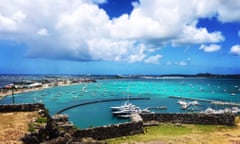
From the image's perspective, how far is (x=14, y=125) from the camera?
1280cm

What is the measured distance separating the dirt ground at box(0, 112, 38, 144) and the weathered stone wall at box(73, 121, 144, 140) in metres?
3.28

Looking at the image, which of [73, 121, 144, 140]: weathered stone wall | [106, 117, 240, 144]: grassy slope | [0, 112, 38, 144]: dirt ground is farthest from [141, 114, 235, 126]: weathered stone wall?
[0, 112, 38, 144]: dirt ground

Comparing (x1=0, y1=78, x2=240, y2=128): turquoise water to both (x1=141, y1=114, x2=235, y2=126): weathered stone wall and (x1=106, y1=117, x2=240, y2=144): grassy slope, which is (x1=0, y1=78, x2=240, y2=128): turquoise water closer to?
(x1=141, y1=114, x2=235, y2=126): weathered stone wall

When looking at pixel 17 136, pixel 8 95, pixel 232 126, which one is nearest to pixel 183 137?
pixel 232 126

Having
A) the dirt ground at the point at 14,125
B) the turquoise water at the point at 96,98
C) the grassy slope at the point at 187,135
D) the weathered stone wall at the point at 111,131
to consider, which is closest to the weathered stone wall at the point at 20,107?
the dirt ground at the point at 14,125

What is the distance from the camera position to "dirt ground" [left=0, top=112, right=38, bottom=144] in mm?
10781

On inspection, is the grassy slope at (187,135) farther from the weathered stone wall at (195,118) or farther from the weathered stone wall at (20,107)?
the weathered stone wall at (20,107)

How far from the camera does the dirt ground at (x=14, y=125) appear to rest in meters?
10.8

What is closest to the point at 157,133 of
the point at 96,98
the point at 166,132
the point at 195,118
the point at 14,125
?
the point at 166,132

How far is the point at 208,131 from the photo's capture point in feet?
65.8

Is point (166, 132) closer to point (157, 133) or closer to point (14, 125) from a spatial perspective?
point (157, 133)

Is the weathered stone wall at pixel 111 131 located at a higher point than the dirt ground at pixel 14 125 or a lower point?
lower

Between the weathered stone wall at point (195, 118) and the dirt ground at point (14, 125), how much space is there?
9.83 m

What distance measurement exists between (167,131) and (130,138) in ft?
10.6
